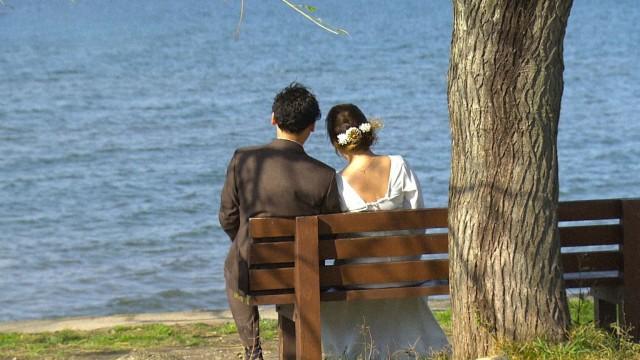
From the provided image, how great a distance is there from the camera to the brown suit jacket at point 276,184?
5785mm

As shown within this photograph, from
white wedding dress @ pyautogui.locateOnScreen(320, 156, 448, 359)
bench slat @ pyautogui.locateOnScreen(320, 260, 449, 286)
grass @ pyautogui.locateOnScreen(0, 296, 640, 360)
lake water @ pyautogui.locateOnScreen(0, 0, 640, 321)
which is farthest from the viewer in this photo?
lake water @ pyautogui.locateOnScreen(0, 0, 640, 321)

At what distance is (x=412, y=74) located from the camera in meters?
32.0

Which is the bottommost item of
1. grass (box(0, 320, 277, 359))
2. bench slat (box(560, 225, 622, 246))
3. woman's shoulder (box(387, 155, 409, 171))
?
grass (box(0, 320, 277, 359))

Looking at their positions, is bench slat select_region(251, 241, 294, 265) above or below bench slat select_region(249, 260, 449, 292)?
above

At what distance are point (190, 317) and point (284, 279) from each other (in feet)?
10.9

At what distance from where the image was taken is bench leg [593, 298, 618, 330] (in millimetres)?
6047

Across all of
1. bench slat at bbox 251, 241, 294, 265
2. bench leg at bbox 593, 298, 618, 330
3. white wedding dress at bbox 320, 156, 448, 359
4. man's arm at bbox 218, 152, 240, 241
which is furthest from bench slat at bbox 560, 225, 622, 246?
man's arm at bbox 218, 152, 240, 241

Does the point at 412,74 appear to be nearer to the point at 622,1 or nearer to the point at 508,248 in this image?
the point at 508,248

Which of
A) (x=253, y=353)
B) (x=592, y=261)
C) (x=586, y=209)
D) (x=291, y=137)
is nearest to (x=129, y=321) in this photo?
(x=253, y=353)

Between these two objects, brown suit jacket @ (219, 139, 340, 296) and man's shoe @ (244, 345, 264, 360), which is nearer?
brown suit jacket @ (219, 139, 340, 296)

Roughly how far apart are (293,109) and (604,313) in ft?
5.96

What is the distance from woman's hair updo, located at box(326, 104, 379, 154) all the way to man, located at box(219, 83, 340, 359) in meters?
0.18

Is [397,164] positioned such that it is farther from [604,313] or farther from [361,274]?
[604,313]

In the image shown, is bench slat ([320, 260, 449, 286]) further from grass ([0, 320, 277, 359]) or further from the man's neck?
grass ([0, 320, 277, 359])
